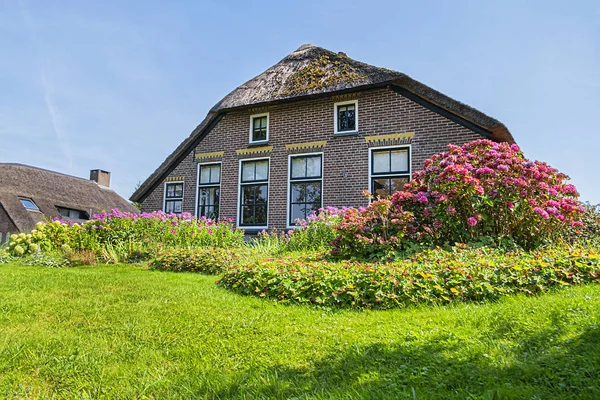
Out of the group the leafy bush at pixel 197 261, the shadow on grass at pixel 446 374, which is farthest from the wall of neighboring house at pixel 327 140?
the shadow on grass at pixel 446 374

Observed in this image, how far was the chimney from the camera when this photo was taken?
28.0 metres

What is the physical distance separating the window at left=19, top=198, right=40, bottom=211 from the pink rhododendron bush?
63.7 ft

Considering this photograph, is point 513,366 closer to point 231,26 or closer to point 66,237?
point 231,26

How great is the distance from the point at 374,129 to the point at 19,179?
19.6m

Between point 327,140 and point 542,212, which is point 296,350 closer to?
point 542,212

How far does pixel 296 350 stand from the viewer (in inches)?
106

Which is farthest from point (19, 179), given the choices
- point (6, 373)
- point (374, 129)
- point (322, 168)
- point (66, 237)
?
point (6, 373)

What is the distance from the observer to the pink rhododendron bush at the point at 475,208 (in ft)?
20.2

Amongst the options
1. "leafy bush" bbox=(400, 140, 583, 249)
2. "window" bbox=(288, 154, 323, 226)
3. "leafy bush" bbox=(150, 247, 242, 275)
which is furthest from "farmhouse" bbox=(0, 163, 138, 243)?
"leafy bush" bbox=(400, 140, 583, 249)

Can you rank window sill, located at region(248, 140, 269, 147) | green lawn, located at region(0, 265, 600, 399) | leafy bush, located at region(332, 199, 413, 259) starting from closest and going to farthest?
green lawn, located at region(0, 265, 600, 399) < leafy bush, located at region(332, 199, 413, 259) < window sill, located at region(248, 140, 269, 147)

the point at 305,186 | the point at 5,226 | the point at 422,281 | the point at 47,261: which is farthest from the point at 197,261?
the point at 5,226

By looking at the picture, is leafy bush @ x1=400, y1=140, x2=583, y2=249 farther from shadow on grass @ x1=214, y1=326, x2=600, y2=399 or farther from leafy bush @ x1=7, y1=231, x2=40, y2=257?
leafy bush @ x1=7, y1=231, x2=40, y2=257

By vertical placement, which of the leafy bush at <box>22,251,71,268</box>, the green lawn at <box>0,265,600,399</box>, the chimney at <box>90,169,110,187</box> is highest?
the chimney at <box>90,169,110,187</box>

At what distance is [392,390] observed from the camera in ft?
6.68
